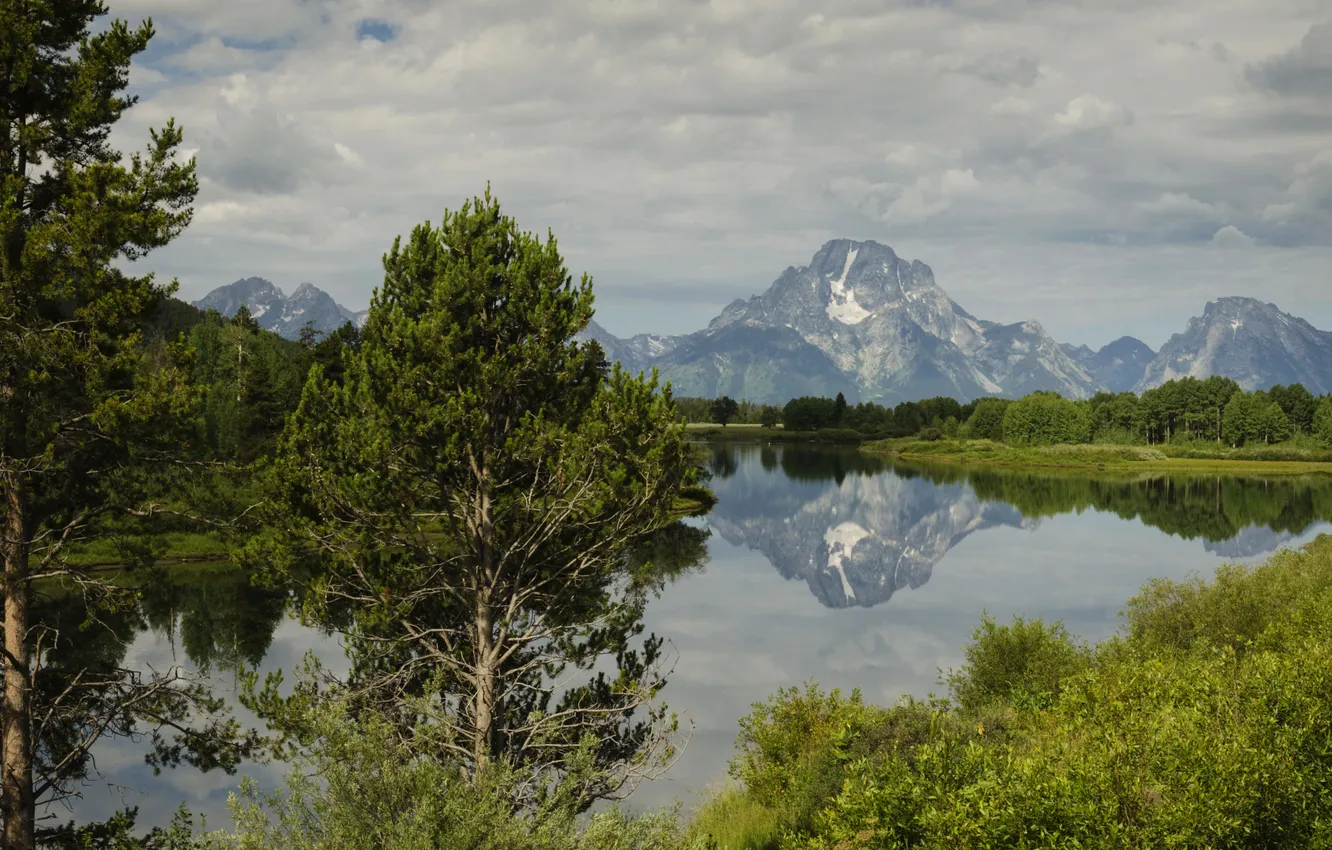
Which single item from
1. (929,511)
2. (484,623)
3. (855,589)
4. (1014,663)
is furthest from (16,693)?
(929,511)

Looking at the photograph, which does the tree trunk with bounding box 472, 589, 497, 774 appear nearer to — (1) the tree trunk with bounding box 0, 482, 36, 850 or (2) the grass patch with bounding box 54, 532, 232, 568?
(1) the tree trunk with bounding box 0, 482, 36, 850

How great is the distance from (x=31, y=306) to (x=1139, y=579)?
7761 cm

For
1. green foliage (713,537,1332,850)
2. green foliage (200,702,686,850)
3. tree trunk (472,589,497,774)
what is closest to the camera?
green foliage (200,702,686,850)

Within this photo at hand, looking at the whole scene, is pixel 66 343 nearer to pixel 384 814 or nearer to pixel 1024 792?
pixel 384 814

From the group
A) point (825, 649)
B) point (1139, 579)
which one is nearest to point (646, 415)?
point (825, 649)

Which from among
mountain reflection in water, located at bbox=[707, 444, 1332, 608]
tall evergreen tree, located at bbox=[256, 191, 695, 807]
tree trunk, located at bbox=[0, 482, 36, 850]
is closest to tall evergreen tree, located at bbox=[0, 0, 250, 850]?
tree trunk, located at bbox=[0, 482, 36, 850]

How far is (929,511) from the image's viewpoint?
128875 millimetres

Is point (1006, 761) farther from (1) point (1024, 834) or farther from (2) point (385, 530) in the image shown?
(2) point (385, 530)

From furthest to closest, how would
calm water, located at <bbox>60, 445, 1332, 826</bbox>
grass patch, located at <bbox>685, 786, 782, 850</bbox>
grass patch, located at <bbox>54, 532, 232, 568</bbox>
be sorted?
grass patch, located at <bbox>54, 532, 232, 568</bbox> → calm water, located at <bbox>60, 445, 1332, 826</bbox> → grass patch, located at <bbox>685, 786, 782, 850</bbox>

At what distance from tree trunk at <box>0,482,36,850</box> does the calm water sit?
45.0ft

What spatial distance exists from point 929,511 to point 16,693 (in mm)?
119761

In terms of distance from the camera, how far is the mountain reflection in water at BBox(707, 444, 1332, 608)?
91.4 metres

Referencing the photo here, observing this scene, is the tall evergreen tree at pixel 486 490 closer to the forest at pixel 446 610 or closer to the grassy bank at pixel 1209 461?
the forest at pixel 446 610

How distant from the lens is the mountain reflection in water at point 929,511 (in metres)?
91.4
